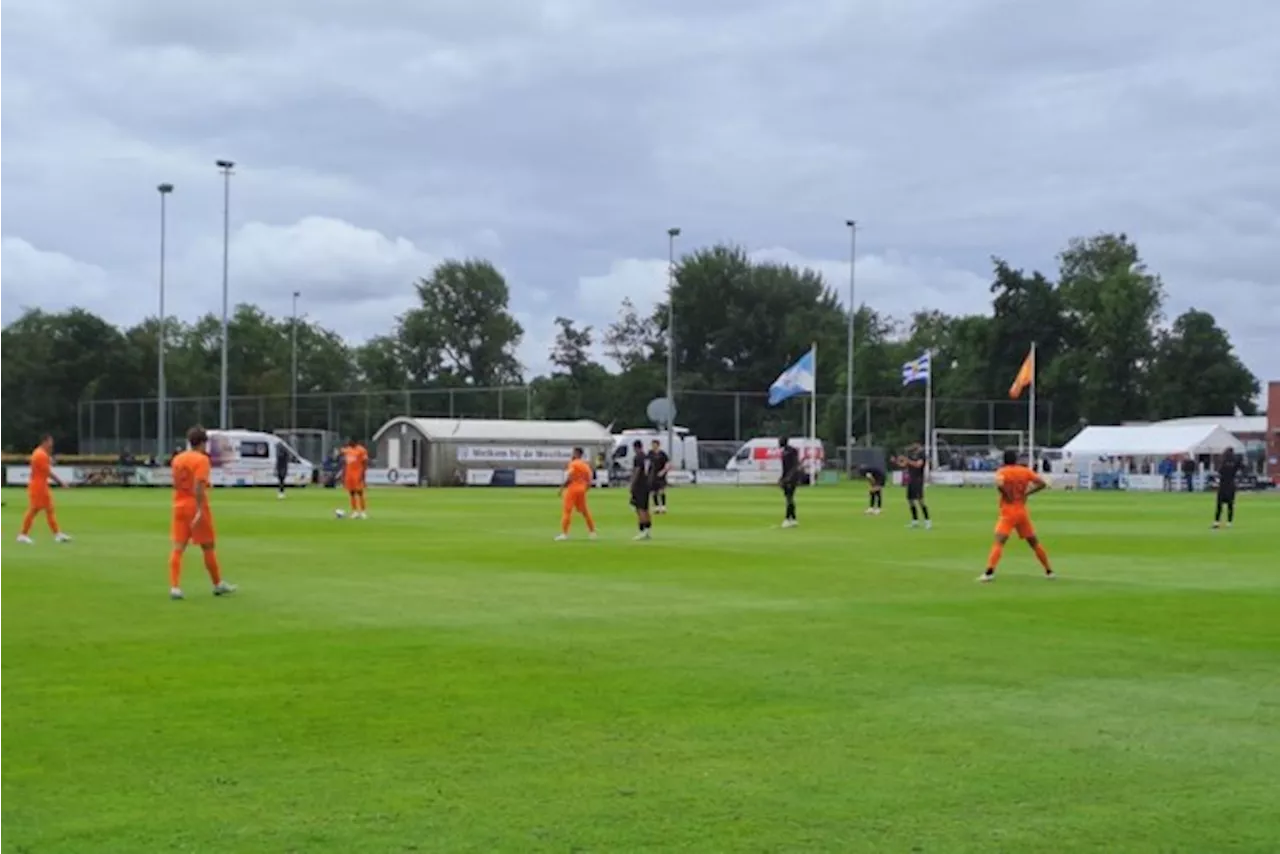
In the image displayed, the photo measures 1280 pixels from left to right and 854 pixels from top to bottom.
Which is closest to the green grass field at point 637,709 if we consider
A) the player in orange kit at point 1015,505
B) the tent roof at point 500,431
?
the player in orange kit at point 1015,505

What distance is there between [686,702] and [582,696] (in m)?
0.71

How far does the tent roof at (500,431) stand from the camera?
66562 millimetres

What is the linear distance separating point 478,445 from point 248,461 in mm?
9768

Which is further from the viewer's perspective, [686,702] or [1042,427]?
[1042,427]

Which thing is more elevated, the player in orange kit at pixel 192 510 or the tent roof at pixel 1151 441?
the tent roof at pixel 1151 441

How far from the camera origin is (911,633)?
13.3 meters

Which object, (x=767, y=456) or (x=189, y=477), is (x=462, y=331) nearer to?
(x=767, y=456)

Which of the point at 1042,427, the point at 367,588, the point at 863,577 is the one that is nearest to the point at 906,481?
the point at 863,577

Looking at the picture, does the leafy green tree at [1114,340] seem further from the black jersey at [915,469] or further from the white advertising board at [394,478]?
the black jersey at [915,469]

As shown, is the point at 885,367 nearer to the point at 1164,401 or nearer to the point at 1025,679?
the point at 1164,401

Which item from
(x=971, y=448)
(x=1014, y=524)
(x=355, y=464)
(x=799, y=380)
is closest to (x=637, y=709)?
(x=1014, y=524)

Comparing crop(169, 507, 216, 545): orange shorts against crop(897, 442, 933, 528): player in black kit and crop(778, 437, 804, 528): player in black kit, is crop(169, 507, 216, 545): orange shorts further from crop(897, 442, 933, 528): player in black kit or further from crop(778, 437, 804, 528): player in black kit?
crop(897, 442, 933, 528): player in black kit

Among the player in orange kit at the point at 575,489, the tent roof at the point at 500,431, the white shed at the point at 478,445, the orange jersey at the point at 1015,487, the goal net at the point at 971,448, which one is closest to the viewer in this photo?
the orange jersey at the point at 1015,487

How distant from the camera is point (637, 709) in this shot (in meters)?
9.53
